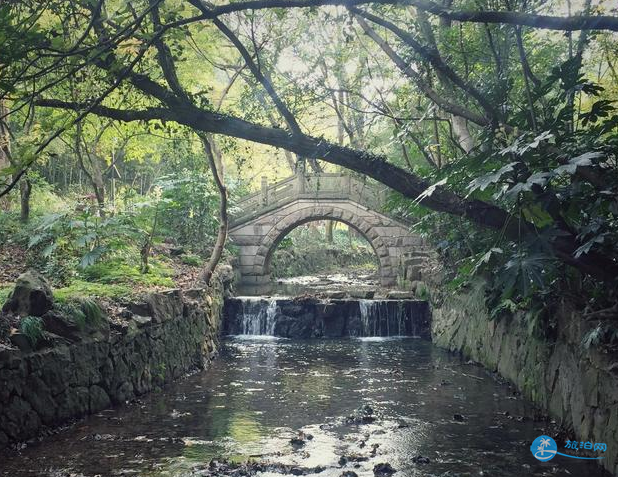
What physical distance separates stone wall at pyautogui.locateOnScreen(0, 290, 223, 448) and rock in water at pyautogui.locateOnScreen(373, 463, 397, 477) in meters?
3.85

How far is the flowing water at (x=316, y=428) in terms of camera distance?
6.08m

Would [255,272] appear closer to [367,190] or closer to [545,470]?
[367,190]

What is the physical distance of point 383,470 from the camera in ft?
19.5

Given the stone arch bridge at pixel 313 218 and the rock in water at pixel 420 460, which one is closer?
the rock in water at pixel 420 460

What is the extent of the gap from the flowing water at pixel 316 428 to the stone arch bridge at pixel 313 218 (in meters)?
9.28

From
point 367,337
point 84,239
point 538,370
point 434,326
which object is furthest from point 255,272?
point 538,370

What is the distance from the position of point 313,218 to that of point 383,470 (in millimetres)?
15524

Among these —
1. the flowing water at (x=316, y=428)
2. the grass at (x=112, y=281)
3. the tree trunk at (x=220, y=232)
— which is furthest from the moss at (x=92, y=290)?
the tree trunk at (x=220, y=232)

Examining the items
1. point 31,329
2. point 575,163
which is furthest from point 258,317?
point 575,163

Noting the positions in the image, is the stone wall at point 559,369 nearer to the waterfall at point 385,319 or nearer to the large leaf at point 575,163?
the large leaf at point 575,163

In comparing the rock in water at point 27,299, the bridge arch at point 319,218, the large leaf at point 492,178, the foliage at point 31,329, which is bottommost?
the foliage at point 31,329

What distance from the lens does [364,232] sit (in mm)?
20875

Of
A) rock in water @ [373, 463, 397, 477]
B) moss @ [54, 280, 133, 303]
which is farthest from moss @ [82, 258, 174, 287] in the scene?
rock in water @ [373, 463, 397, 477]

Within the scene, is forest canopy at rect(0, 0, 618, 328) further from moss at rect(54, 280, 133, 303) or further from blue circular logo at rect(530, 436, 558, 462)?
blue circular logo at rect(530, 436, 558, 462)
